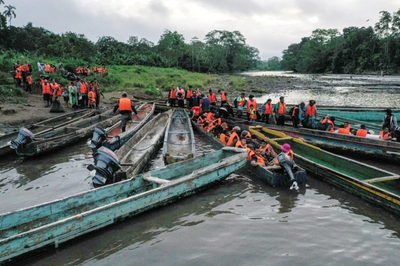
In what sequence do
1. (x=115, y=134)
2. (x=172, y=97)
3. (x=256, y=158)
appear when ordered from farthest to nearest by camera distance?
(x=172, y=97), (x=115, y=134), (x=256, y=158)

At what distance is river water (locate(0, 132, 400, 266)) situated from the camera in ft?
17.2

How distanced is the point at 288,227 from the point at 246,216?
92cm

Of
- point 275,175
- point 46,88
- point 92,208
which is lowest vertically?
point 92,208

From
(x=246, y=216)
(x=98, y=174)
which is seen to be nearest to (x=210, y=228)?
(x=246, y=216)

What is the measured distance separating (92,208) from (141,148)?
543 cm

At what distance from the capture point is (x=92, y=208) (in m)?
6.27

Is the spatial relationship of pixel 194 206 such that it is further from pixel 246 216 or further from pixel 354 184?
pixel 354 184

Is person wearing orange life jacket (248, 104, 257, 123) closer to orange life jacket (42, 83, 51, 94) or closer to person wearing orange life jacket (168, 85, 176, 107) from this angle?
person wearing orange life jacket (168, 85, 176, 107)

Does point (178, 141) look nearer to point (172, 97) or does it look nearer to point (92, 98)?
point (172, 97)

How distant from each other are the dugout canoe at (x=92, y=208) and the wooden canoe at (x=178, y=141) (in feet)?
3.89

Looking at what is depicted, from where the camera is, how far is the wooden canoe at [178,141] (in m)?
9.48

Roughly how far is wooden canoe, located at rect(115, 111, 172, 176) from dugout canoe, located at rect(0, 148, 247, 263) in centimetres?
103

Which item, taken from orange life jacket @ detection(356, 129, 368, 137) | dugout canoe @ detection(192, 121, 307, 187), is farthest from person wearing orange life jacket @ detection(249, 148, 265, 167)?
orange life jacket @ detection(356, 129, 368, 137)

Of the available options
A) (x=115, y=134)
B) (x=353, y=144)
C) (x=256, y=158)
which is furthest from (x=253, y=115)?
(x=256, y=158)
